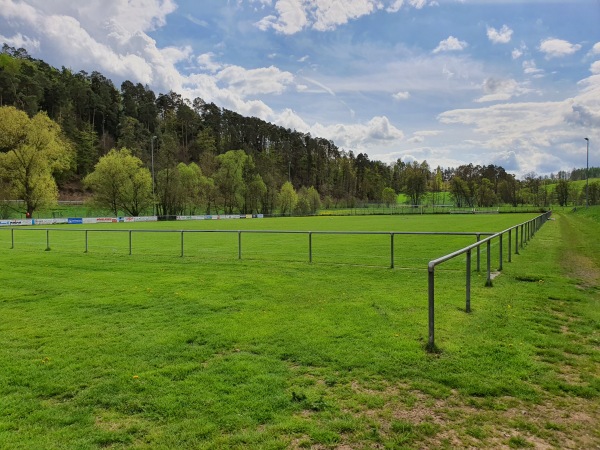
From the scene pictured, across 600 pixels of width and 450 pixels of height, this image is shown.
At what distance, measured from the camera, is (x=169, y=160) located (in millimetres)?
79688

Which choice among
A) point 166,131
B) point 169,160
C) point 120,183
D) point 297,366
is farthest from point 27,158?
point 166,131

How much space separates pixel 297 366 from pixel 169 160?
8049 cm

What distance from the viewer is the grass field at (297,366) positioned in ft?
11.4

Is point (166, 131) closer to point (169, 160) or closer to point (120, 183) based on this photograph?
point (169, 160)

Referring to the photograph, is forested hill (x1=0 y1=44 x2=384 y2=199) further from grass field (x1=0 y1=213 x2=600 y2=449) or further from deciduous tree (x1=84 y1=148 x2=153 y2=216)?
grass field (x1=0 y1=213 x2=600 y2=449)

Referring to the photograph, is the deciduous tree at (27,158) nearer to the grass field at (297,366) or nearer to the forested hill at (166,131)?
the forested hill at (166,131)

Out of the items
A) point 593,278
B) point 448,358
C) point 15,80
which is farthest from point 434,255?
point 15,80

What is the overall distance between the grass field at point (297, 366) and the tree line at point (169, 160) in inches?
2303

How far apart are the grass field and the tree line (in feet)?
192

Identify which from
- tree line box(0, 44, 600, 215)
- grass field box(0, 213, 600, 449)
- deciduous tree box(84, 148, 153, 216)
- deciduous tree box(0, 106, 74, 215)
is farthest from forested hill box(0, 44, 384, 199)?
grass field box(0, 213, 600, 449)

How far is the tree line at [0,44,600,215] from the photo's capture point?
57.7 metres

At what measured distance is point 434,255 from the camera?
15641 millimetres

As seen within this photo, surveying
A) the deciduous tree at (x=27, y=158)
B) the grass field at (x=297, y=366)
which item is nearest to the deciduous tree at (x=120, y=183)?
the deciduous tree at (x=27, y=158)

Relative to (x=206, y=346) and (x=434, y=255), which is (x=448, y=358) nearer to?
(x=206, y=346)
